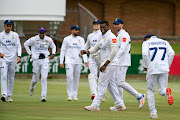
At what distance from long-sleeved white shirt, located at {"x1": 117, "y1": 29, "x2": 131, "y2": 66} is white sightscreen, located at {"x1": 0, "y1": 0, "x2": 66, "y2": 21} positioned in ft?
63.3

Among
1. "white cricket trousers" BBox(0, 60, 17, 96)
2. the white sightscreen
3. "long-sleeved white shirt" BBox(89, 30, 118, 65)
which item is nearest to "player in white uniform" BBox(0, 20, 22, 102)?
"white cricket trousers" BBox(0, 60, 17, 96)

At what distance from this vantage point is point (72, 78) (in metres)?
17.0

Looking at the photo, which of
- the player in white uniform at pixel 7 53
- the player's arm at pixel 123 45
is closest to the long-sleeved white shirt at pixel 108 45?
the player's arm at pixel 123 45

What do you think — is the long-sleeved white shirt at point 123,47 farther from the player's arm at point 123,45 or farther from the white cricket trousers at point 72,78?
the white cricket trousers at point 72,78

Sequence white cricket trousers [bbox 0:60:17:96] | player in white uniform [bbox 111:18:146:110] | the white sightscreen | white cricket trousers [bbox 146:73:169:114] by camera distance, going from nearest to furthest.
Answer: white cricket trousers [bbox 146:73:169:114] < player in white uniform [bbox 111:18:146:110] < white cricket trousers [bbox 0:60:17:96] < the white sightscreen

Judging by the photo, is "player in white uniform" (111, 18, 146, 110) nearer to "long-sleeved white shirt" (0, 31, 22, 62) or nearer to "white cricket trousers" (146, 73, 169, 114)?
"white cricket trousers" (146, 73, 169, 114)

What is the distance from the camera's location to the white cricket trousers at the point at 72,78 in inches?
669

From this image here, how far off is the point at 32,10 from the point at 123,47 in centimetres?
1974

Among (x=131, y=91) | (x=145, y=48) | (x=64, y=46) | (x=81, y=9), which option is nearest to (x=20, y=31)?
(x=81, y=9)

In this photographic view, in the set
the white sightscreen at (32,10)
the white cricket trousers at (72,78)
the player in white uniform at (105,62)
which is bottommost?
the white cricket trousers at (72,78)

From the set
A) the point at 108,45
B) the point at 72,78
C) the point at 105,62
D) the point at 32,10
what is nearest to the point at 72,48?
the point at 72,78

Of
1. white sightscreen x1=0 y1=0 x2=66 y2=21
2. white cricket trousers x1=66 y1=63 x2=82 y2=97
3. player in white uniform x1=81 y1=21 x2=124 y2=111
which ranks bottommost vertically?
white cricket trousers x1=66 y1=63 x2=82 y2=97

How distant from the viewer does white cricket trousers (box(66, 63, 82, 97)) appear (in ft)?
55.7

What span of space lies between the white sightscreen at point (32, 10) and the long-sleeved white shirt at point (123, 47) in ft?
63.3
